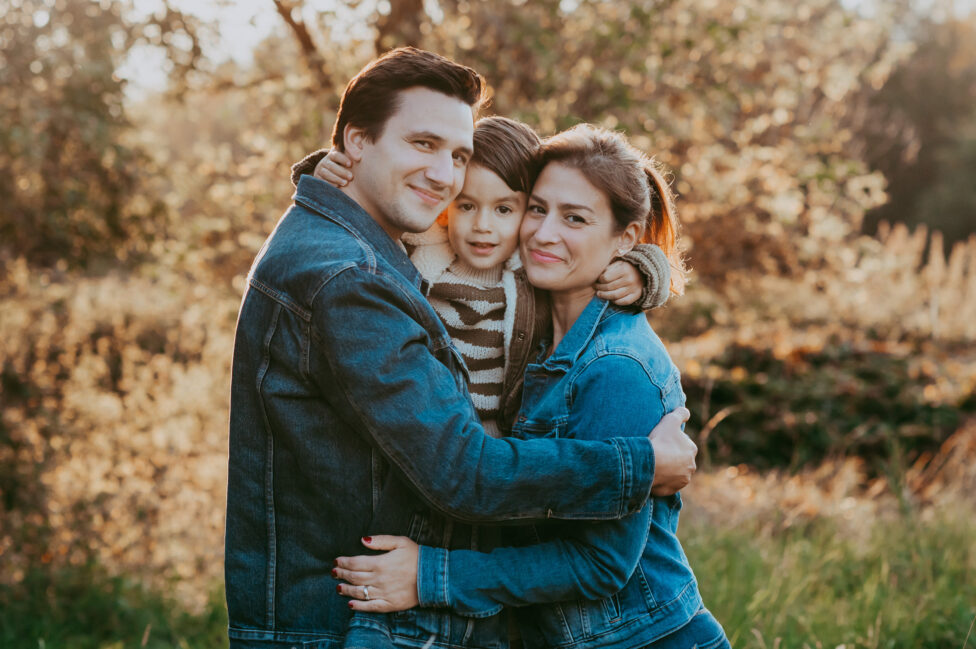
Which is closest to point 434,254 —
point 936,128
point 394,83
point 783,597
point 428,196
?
point 428,196

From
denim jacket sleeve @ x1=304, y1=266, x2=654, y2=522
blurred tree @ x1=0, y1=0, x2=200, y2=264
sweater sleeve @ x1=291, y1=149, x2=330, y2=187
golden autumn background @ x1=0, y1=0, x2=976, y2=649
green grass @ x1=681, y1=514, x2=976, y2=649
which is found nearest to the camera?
denim jacket sleeve @ x1=304, y1=266, x2=654, y2=522

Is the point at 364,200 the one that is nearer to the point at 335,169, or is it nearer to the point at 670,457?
the point at 335,169

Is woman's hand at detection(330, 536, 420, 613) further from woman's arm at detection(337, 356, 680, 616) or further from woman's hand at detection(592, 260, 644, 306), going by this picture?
woman's hand at detection(592, 260, 644, 306)

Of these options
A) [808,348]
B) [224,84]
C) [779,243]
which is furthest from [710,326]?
[224,84]

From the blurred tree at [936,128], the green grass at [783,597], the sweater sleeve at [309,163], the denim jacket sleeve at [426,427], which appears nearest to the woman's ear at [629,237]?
the denim jacket sleeve at [426,427]

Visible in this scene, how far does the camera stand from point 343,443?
6.74 ft

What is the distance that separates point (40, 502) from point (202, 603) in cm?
151

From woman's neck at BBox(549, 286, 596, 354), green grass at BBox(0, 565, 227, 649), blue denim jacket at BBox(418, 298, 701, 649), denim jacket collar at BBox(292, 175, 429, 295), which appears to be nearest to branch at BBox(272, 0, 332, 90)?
green grass at BBox(0, 565, 227, 649)

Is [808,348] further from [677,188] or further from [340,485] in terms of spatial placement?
[340,485]

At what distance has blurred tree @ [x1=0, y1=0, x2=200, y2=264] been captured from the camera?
298 inches

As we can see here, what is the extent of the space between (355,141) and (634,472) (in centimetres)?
121

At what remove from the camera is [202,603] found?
4641 millimetres

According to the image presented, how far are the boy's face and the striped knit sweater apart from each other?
2.2 inches

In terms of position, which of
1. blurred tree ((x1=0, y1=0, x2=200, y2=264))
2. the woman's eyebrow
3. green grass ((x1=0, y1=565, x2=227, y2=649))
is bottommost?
green grass ((x1=0, y1=565, x2=227, y2=649))
